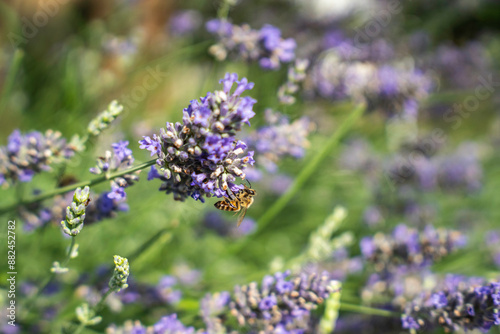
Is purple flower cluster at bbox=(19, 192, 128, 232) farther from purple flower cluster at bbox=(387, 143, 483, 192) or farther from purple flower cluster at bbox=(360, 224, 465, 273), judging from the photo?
purple flower cluster at bbox=(387, 143, 483, 192)

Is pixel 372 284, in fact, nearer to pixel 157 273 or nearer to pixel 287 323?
pixel 287 323

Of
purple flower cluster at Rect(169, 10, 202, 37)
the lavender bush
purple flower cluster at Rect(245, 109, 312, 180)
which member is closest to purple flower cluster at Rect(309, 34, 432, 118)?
the lavender bush

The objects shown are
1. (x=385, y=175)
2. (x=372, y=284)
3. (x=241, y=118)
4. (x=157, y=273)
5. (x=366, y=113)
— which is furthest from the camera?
(x=385, y=175)

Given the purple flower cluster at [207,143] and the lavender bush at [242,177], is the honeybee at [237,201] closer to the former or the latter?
the lavender bush at [242,177]

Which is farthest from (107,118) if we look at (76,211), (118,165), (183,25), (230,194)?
(183,25)

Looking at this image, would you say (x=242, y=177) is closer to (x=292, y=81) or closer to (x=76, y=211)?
(x=76, y=211)

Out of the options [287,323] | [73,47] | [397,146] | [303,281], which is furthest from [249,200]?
[397,146]
